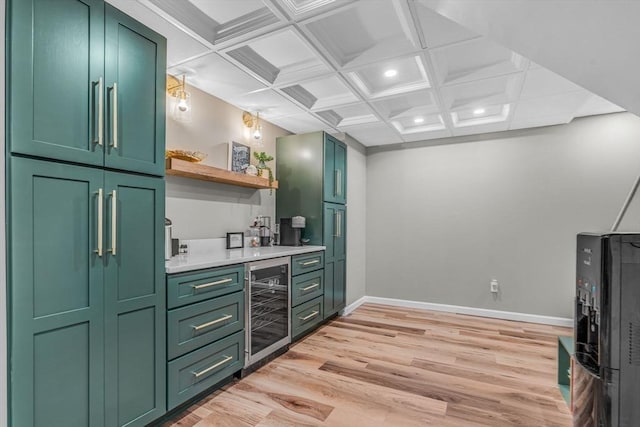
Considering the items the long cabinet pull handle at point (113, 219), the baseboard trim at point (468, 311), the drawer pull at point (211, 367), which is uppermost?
the long cabinet pull handle at point (113, 219)

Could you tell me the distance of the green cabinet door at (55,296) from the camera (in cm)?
122

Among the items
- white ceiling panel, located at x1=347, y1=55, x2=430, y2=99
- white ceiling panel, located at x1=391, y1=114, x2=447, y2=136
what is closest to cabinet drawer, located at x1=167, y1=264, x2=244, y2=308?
white ceiling panel, located at x1=347, y1=55, x2=430, y2=99

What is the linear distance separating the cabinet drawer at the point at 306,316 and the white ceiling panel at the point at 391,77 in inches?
83.8

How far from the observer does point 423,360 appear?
269 centimetres

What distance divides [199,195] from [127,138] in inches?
44.5

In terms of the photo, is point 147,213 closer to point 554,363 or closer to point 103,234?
point 103,234

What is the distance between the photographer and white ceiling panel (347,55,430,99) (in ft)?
7.80

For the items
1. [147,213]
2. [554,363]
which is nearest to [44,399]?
[147,213]

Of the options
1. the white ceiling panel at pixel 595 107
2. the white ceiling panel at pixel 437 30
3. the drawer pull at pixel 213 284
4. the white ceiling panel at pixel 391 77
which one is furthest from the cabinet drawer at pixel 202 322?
the white ceiling panel at pixel 595 107

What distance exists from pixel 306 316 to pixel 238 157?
1734mm

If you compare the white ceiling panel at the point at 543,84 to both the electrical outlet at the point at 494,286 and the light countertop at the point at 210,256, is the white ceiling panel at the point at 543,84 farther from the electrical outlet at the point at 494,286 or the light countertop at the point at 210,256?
the light countertop at the point at 210,256

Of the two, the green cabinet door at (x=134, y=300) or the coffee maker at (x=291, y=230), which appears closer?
the green cabinet door at (x=134, y=300)

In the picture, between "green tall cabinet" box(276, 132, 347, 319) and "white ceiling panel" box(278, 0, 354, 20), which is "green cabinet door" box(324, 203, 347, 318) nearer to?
"green tall cabinet" box(276, 132, 347, 319)

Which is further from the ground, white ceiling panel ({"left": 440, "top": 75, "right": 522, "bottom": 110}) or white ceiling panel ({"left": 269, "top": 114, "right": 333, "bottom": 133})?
white ceiling panel ({"left": 440, "top": 75, "right": 522, "bottom": 110})
